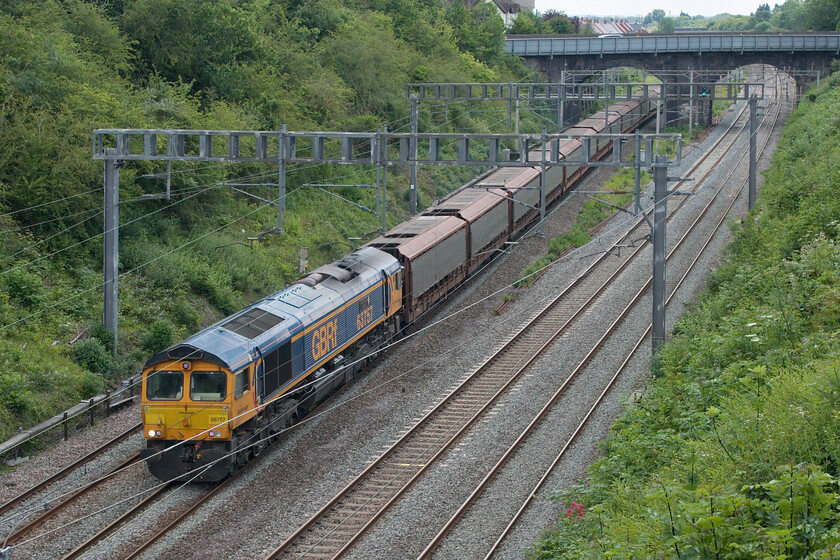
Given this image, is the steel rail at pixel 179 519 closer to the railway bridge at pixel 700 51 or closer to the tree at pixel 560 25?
the railway bridge at pixel 700 51

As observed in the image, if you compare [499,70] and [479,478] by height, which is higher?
[499,70]

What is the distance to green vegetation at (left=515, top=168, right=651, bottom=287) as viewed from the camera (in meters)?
34.0

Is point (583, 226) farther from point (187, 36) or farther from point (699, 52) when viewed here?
point (699, 52)

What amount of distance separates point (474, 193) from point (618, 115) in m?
23.5

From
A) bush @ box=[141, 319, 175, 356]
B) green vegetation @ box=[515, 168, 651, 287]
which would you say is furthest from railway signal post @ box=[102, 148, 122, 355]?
green vegetation @ box=[515, 168, 651, 287]

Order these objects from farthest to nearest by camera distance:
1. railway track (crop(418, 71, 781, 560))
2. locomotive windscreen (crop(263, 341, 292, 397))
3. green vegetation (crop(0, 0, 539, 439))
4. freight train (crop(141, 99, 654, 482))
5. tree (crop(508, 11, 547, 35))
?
tree (crop(508, 11, 547, 35)), green vegetation (crop(0, 0, 539, 439)), locomotive windscreen (crop(263, 341, 292, 397)), freight train (crop(141, 99, 654, 482)), railway track (crop(418, 71, 781, 560))

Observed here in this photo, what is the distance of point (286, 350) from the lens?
19.8 meters

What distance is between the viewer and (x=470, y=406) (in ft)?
73.2

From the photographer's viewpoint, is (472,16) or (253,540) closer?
(253,540)

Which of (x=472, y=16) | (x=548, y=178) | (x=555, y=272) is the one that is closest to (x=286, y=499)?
(x=555, y=272)

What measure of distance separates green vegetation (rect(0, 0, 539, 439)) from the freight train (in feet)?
14.5

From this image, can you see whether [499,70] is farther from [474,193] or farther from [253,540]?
[253,540]

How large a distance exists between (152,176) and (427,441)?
31.2ft

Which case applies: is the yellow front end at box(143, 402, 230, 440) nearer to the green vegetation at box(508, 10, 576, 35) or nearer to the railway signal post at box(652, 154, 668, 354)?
the railway signal post at box(652, 154, 668, 354)
